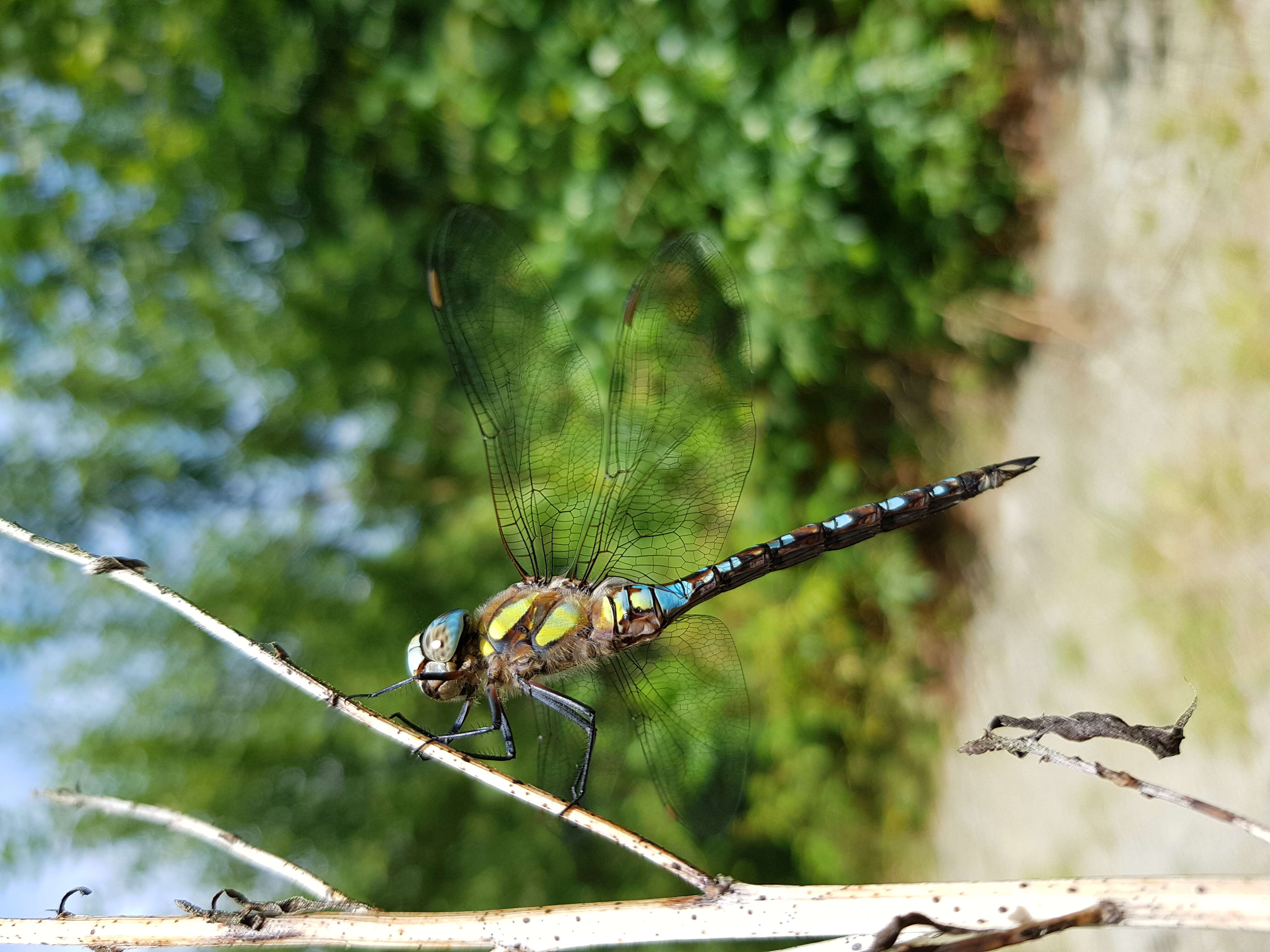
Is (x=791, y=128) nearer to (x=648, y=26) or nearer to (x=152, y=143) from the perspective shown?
(x=648, y=26)

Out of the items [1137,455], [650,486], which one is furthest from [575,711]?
[1137,455]

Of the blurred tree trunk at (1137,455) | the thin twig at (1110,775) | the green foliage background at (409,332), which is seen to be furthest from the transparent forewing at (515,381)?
Result: the blurred tree trunk at (1137,455)

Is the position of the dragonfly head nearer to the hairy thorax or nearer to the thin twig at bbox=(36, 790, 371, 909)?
the hairy thorax

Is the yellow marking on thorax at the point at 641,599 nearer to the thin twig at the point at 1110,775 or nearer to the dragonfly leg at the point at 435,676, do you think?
the dragonfly leg at the point at 435,676

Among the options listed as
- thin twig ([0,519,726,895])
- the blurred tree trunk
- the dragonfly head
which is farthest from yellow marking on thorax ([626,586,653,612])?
the blurred tree trunk

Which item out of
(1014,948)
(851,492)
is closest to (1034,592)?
A: (851,492)

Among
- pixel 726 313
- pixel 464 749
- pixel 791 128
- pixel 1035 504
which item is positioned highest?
pixel 791 128

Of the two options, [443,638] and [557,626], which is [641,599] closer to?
[557,626]
